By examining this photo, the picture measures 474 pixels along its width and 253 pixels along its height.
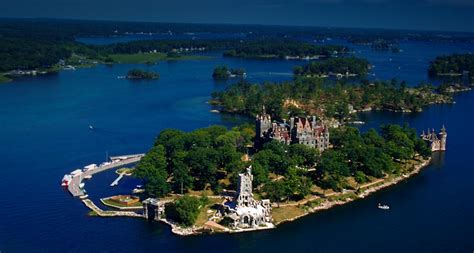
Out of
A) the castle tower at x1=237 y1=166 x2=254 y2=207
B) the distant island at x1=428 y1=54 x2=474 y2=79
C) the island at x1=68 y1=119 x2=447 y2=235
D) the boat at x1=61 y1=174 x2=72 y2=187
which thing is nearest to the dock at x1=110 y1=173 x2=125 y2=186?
the island at x1=68 y1=119 x2=447 y2=235

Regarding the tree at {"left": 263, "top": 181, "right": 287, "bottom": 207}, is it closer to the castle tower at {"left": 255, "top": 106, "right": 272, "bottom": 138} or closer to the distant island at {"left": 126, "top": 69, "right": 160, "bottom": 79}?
the castle tower at {"left": 255, "top": 106, "right": 272, "bottom": 138}

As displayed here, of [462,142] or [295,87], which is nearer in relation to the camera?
[462,142]

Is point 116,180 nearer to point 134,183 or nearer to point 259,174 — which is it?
point 134,183

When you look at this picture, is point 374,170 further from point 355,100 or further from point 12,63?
point 12,63

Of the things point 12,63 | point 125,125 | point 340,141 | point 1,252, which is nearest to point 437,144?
point 340,141

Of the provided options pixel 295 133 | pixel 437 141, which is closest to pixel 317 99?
pixel 437 141

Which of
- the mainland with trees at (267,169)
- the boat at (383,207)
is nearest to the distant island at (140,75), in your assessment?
the mainland with trees at (267,169)
